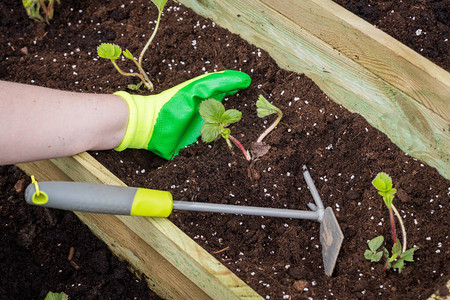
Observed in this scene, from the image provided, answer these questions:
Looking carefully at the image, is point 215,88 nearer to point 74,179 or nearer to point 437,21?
point 74,179

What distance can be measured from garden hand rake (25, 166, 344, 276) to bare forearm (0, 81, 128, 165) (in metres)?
0.21

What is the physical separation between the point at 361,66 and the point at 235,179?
1.83 feet

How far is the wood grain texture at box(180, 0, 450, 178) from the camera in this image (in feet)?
5.16

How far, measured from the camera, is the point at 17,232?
6.13 feet

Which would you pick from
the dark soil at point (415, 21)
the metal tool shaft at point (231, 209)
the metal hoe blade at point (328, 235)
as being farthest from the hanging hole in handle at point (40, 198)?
the dark soil at point (415, 21)

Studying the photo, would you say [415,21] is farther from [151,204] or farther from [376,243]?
[151,204]

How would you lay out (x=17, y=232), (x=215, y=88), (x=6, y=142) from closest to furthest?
(x=6, y=142), (x=215, y=88), (x=17, y=232)

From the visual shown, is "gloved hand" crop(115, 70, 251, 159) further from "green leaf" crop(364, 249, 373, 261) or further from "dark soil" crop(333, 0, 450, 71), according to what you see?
"green leaf" crop(364, 249, 373, 261)

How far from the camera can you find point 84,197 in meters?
1.33

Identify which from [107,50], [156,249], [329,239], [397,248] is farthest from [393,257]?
[107,50]

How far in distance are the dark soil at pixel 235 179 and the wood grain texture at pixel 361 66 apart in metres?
0.05

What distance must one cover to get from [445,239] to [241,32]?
1.03 metres

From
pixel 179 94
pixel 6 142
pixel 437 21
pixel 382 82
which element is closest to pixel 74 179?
pixel 6 142

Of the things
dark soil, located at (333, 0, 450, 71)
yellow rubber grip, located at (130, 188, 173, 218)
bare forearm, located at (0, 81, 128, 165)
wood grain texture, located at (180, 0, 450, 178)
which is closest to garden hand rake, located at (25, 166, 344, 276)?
yellow rubber grip, located at (130, 188, 173, 218)
